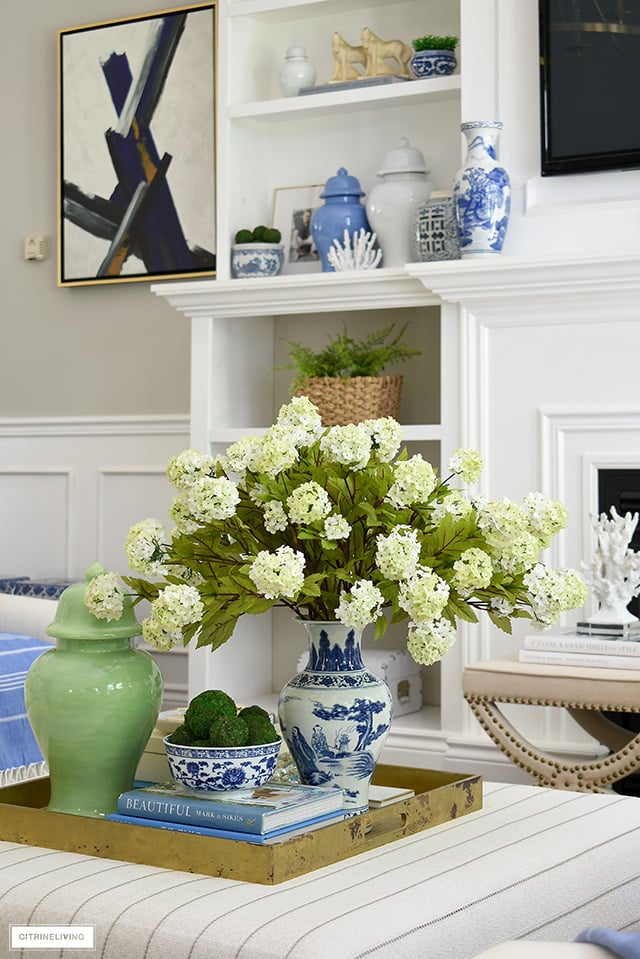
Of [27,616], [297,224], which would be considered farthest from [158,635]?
[297,224]

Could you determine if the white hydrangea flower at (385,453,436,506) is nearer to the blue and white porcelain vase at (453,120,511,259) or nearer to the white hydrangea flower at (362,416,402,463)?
the white hydrangea flower at (362,416,402,463)

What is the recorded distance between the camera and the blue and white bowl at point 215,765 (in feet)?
4.71


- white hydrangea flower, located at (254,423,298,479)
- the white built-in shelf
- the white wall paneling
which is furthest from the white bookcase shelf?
white hydrangea flower, located at (254,423,298,479)

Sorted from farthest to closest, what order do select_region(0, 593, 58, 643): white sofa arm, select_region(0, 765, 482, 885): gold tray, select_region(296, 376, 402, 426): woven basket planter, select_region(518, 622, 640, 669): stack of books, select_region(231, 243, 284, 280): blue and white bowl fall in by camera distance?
1. select_region(231, 243, 284, 280): blue and white bowl
2. select_region(296, 376, 402, 426): woven basket planter
3. select_region(0, 593, 58, 643): white sofa arm
4. select_region(518, 622, 640, 669): stack of books
5. select_region(0, 765, 482, 885): gold tray

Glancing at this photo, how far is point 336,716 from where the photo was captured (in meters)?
1.51

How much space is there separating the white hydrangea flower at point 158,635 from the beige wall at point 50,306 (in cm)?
279

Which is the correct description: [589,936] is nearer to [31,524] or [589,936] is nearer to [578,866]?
[578,866]

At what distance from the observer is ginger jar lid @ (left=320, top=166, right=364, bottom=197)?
367 centimetres

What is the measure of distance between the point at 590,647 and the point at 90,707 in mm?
1557

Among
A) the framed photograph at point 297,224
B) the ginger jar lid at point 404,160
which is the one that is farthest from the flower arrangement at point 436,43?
the framed photograph at point 297,224

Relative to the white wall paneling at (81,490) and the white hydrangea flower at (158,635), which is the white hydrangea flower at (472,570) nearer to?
the white hydrangea flower at (158,635)

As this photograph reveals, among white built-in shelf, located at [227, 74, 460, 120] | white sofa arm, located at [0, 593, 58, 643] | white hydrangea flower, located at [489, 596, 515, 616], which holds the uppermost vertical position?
white built-in shelf, located at [227, 74, 460, 120]

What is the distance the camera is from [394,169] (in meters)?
3.63

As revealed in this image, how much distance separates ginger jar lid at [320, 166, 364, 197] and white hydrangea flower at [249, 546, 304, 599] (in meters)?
2.43
